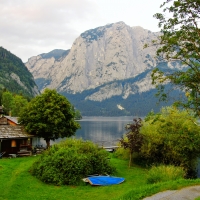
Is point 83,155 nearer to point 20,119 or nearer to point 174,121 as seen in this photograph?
point 174,121

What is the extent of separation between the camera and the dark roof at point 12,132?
1484 inches

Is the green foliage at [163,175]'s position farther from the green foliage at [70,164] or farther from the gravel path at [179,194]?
the green foliage at [70,164]

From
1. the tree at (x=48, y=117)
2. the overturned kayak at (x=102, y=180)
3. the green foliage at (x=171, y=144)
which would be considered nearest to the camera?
the overturned kayak at (x=102, y=180)

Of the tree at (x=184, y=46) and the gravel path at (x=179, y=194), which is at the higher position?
the tree at (x=184, y=46)

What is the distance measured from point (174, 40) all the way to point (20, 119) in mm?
31624

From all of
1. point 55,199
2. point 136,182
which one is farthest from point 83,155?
point 55,199

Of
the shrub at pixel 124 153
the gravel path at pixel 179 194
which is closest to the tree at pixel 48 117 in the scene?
the shrub at pixel 124 153

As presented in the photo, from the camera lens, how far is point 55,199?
19.2 meters

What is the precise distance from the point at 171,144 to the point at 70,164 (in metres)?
15.0

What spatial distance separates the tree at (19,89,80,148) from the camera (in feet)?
132

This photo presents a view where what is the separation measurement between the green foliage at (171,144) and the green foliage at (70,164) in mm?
8554

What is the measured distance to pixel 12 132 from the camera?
128 feet

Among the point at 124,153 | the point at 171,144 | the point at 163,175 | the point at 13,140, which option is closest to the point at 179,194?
the point at 163,175

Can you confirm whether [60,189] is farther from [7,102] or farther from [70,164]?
[7,102]
